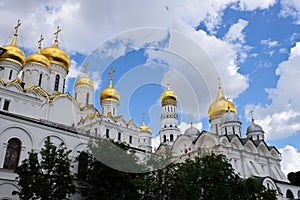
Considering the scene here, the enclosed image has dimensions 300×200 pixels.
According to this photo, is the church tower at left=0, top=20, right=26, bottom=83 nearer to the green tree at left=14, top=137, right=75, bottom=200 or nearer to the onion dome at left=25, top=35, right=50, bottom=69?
the onion dome at left=25, top=35, right=50, bottom=69

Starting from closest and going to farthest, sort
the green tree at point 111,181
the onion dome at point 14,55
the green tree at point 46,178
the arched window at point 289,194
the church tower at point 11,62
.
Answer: the green tree at point 46,178 < the green tree at point 111,181 < the church tower at point 11,62 < the onion dome at point 14,55 < the arched window at point 289,194

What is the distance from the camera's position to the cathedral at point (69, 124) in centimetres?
1752

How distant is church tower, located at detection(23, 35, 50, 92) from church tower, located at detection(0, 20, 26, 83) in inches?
44.9

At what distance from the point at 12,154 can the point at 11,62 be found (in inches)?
489

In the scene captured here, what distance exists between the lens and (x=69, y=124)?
93.2 feet

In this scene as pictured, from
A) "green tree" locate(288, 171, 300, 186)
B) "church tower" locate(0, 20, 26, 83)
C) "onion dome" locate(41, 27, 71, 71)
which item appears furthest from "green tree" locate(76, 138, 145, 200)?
"green tree" locate(288, 171, 300, 186)

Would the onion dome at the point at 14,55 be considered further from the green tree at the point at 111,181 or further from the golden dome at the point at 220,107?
the golden dome at the point at 220,107

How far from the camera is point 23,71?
28.9 m

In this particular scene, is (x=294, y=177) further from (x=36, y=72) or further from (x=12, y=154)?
(x=12, y=154)

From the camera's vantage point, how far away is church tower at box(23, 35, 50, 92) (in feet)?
92.6

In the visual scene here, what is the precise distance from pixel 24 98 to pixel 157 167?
15481mm

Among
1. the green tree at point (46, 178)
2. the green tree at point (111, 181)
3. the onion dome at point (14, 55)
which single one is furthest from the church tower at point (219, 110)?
the green tree at point (46, 178)

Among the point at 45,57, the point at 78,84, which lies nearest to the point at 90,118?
the point at 78,84

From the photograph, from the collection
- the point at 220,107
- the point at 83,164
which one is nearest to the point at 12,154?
the point at 83,164
